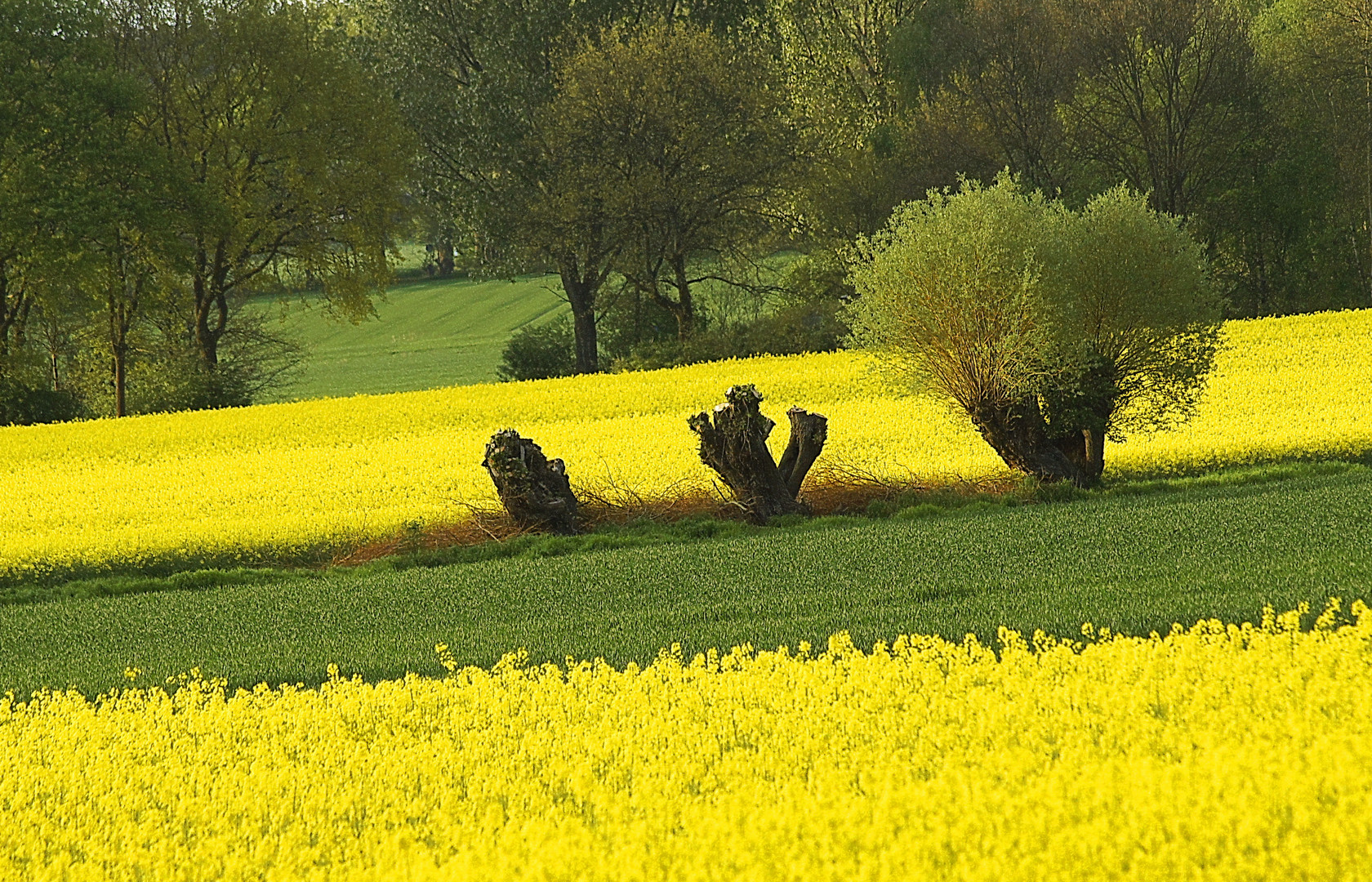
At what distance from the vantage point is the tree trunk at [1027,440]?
1800cm

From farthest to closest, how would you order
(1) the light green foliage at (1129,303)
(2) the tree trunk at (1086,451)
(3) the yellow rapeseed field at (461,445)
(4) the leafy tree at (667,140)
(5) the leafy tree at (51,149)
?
1. (4) the leafy tree at (667,140)
2. (5) the leafy tree at (51,149)
3. (3) the yellow rapeseed field at (461,445)
4. (2) the tree trunk at (1086,451)
5. (1) the light green foliage at (1129,303)

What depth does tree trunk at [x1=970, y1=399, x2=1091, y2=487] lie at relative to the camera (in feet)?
59.1

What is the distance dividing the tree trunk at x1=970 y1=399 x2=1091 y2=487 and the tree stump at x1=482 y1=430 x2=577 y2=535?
5769 mm

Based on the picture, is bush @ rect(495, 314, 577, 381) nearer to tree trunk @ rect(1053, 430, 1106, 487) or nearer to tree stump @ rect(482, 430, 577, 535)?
tree stump @ rect(482, 430, 577, 535)

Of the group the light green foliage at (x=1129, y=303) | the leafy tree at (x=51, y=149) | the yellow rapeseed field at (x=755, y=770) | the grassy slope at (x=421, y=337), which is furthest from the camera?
the grassy slope at (x=421, y=337)

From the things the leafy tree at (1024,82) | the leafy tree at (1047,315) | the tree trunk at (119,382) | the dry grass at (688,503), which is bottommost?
the dry grass at (688,503)

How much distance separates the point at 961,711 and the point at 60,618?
1078 cm

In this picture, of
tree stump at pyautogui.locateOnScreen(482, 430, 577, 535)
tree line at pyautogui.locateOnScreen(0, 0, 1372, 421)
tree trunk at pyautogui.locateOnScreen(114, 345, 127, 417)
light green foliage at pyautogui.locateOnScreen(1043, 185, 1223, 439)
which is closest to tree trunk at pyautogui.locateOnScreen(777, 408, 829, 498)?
tree stump at pyautogui.locateOnScreen(482, 430, 577, 535)

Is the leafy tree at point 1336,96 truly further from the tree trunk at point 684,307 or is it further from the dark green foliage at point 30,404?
the dark green foliage at point 30,404

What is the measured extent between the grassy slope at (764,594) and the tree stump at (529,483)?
1.67 metres

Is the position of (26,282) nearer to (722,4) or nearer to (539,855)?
(722,4)

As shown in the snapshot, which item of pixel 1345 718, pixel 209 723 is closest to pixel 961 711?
pixel 1345 718

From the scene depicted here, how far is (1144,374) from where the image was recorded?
706 inches

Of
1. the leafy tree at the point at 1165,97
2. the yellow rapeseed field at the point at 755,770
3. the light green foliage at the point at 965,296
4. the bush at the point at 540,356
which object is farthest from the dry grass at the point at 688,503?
the leafy tree at the point at 1165,97
